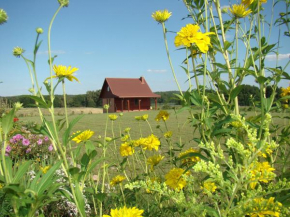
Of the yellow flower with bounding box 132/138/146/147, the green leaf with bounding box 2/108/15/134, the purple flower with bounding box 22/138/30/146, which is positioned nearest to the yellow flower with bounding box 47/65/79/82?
the green leaf with bounding box 2/108/15/134

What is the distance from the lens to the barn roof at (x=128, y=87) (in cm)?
2259

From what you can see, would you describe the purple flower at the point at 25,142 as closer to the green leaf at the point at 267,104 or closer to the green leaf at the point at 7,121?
the green leaf at the point at 7,121

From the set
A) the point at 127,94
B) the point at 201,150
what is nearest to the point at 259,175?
the point at 201,150

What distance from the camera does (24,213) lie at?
93 cm

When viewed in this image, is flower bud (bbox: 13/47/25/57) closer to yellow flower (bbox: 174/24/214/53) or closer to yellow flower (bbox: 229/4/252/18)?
yellow flower (bbox: 174/24/214/53)

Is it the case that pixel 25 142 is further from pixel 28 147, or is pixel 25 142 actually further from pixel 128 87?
pixel 128 87

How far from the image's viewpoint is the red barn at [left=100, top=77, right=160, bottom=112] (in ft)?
73.9

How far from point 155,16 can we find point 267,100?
71cm

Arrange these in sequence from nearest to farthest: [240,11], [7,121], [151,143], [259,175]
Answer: [259,175]
[7,121]
[240,11]
[151,143]

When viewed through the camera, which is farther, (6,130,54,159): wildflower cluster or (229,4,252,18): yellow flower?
(6,130,54,159): wildflower cluster

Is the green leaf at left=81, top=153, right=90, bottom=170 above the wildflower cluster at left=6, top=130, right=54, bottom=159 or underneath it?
above

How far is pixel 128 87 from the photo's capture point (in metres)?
23.7

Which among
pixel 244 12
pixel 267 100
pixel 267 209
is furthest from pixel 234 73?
pixel 267 209

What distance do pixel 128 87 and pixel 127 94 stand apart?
131 cm
